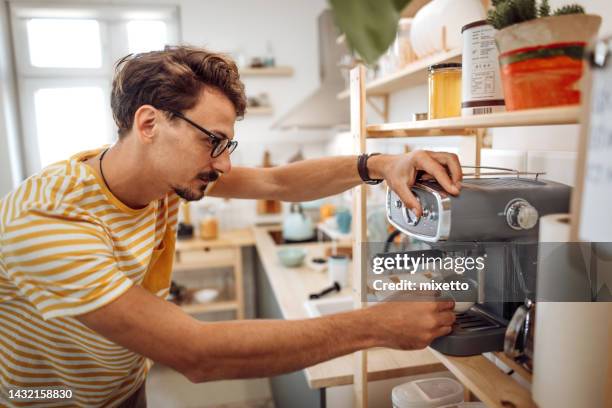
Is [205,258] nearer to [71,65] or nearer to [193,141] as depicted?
[71,65]

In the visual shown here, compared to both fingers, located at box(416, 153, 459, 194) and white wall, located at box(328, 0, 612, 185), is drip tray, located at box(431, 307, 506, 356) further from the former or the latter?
white wall, located at box(328, 0, 612, 185)

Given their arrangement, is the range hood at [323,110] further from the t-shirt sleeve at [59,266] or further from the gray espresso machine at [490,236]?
the t-shirt sleeve at [59,266]

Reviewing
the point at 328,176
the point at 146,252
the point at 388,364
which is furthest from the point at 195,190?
the point at 388,364

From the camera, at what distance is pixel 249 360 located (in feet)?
2.58

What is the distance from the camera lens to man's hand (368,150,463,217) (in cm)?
80

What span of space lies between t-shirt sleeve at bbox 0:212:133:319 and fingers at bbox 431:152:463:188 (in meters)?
0.63

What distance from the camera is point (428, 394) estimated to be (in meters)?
1.01

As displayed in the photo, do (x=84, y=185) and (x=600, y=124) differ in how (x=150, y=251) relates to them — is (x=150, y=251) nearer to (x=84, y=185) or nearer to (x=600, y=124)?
(x=84, y=185)

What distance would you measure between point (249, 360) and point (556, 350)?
0.49m

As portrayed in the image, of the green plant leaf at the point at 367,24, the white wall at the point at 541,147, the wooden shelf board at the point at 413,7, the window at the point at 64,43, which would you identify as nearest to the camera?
the green plant leaf at the point at 367,24

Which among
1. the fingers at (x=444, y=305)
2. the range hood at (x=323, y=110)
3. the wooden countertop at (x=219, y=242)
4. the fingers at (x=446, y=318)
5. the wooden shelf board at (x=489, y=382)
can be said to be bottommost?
the wooden countertop at (x=219, y=242)

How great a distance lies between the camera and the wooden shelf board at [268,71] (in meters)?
3.31

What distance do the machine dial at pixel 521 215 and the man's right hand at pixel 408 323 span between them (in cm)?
20

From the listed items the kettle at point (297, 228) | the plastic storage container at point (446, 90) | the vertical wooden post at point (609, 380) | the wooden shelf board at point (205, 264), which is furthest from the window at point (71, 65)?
the vertical wooden post at point (609, 380)
